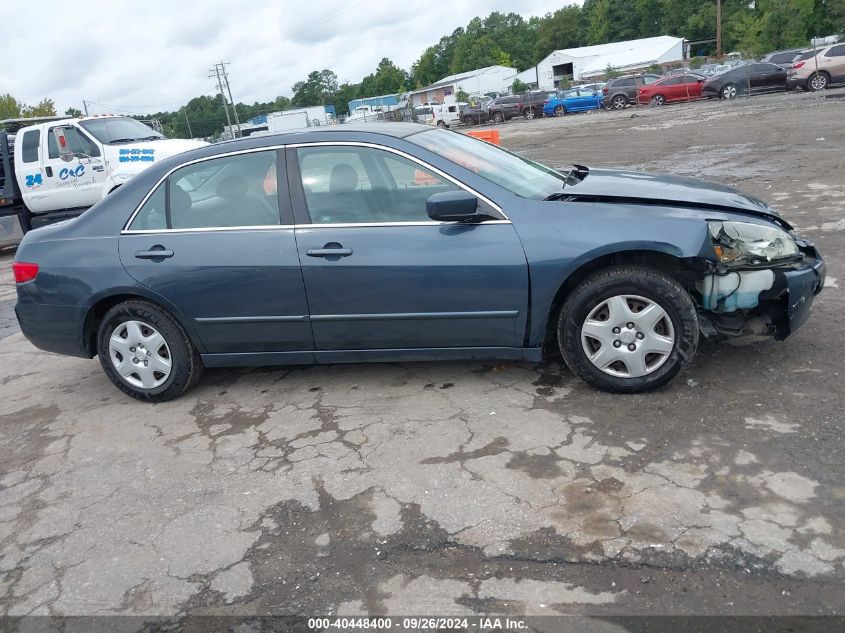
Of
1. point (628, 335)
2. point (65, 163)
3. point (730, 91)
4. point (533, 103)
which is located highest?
point (65, 163)

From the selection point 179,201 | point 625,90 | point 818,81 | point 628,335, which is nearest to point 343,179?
point 179,201

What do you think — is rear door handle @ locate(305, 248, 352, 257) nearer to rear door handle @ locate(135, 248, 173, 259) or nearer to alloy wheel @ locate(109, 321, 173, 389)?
rear door handle @ locate(135, 248, 173, 259)

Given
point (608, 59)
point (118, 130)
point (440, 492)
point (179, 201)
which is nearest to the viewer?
point (440, 492)

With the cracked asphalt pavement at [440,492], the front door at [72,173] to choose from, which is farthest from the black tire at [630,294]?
the front door at [72,173]

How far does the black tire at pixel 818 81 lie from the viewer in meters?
25.9

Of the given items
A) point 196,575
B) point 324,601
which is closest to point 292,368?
point 196,575

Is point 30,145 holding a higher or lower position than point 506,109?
higher

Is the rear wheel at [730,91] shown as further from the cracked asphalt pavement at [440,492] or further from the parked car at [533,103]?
Answer: the cracked asphalt pavement at [440,492]

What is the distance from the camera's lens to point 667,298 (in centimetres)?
384

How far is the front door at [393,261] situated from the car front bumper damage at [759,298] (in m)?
1.04

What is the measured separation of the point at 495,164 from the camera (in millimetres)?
4539

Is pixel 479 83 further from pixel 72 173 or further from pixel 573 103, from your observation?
pixel 72 173

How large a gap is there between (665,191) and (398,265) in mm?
1634

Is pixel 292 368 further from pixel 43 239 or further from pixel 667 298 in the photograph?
pixel 667 298
